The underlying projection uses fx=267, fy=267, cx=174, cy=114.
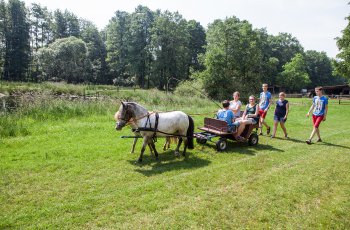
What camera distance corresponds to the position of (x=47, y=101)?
14.4 meters

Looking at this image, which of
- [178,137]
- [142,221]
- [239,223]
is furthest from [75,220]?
[178,137]

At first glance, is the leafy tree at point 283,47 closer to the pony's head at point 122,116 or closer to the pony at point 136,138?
the pony at point 136,138

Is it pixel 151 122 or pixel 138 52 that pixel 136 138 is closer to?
pixel 151 122

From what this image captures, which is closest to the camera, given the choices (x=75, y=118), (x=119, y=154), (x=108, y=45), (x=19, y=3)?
(x=119, y=154)

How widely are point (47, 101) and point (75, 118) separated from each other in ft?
7.64

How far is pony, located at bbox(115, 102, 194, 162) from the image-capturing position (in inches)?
300

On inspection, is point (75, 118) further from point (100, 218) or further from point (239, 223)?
point (239, 223)

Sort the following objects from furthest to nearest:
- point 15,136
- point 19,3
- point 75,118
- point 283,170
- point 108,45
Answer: point 108,45
point 19,3
point 75,118
point 15,136
point 283,170

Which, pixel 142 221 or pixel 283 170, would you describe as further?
pixel 283 170

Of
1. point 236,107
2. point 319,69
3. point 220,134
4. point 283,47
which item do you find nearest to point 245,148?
point 220,134

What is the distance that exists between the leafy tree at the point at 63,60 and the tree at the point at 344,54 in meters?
44.0

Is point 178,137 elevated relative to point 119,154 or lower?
elevated

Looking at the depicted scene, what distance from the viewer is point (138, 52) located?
6116 cm

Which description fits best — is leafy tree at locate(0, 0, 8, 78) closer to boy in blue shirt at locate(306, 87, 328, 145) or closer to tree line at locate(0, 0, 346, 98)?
tree line at locate(0, 0, 346, 98)
